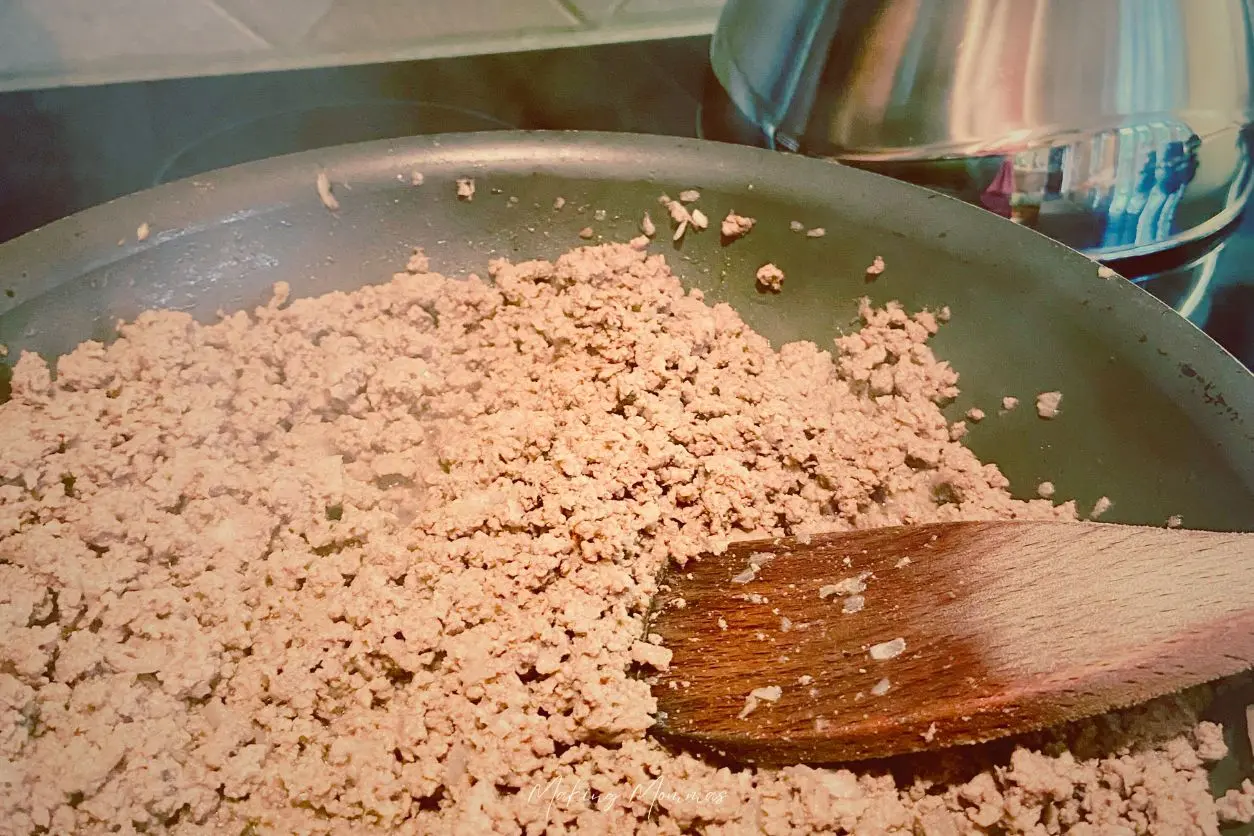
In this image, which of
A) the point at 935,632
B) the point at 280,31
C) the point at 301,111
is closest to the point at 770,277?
the point at 935,632

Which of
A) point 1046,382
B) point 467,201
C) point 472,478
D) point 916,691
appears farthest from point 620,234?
point 916,691

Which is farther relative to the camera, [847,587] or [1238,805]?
[847,587]

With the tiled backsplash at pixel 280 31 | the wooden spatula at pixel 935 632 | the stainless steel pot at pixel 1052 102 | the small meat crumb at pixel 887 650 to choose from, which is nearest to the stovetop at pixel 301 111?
the tiled backsplash at pixel 280 31

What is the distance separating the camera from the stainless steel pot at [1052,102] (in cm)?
81

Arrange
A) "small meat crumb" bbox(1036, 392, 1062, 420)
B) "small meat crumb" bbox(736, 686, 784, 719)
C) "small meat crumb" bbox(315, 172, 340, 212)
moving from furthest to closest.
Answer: "small meat crumb" bbox(315, 172, 340, 212) < "small meat crumb" bbox(1036, 392, 1062, 420) < "small meat crumb" bbox(736, 686, 784, 719)

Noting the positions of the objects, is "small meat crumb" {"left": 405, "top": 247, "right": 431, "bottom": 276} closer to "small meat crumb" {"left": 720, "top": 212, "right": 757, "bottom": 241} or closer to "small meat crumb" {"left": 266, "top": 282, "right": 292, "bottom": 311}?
"small meat crumb" {"left": 266, "top": 282, "right": 292, "bottom": 311}

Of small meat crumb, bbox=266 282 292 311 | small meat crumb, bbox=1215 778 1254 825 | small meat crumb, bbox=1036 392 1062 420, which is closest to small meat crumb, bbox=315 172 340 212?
small meat crumb, bbox=266 282 292 311

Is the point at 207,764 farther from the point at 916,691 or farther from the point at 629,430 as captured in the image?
the point at 916,691

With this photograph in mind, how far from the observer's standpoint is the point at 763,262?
1.01m

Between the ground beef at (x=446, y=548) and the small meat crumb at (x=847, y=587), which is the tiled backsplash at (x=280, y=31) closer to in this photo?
the ground beef at (x=446, y=548)

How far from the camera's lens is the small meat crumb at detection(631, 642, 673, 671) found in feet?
2.53

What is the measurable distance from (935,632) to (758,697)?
0.17m

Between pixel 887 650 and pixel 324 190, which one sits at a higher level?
pixel 324 190

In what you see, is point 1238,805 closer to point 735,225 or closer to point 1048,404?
point 1048,404
